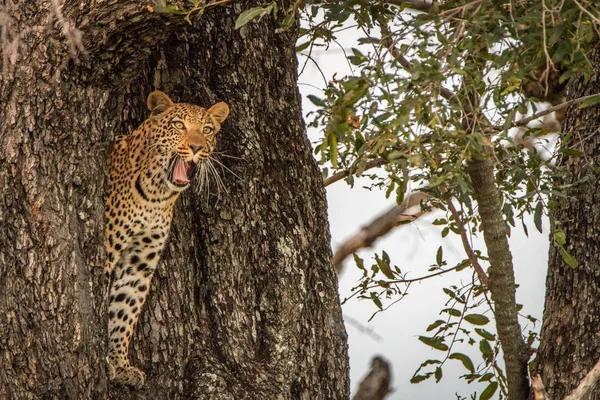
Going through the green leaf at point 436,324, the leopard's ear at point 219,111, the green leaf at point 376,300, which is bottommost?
the green leaf at point 436,324

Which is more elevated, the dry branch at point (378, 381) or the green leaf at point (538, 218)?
the green leaf at point (538, 218)

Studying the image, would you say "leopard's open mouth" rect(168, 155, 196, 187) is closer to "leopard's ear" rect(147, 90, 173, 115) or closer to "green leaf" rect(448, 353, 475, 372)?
"leopard's ear" rect(147, 90, 173, 115)

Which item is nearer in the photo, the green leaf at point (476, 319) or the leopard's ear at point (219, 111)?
the leopard's ear at point (219, 111)

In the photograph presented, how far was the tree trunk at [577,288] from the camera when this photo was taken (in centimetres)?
503

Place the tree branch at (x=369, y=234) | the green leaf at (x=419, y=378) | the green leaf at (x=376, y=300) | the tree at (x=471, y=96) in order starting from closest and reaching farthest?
the tree at (x=471, y=96) → the green leaf at (x=419, y=378) → the green leaf at (x=376, y=300) → the tree branch at (x=369, y=234)

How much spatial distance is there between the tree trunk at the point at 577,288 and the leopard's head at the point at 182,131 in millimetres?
1729

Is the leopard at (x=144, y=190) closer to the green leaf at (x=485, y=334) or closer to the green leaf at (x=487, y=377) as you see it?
the green leaf at (x=485, y=334)

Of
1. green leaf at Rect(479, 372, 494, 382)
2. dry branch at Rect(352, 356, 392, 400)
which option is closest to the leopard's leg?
dry branch at Rect(352, 356, 392, 400)

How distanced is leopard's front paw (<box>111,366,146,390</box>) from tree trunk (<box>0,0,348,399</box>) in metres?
0.05

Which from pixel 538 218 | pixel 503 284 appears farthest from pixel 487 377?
pixel 538 218

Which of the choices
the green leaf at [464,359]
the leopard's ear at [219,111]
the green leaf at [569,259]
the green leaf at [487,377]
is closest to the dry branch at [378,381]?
the green leaf at [569,259]

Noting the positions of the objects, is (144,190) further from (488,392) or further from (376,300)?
(488,392)

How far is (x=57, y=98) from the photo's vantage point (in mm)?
4023

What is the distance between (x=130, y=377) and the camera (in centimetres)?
466
